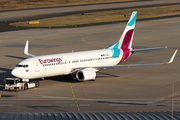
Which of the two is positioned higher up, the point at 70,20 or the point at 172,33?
the point at 70,20

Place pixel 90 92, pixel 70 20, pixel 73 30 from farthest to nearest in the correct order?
pixel 70 20, pixel 73 30, pixel 90 92

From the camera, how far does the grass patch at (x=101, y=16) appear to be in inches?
5231

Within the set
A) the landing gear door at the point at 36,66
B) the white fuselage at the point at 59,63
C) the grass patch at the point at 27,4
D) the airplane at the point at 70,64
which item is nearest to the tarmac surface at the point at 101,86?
the airplane at the point at 70,64

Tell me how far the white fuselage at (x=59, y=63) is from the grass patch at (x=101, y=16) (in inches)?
2896

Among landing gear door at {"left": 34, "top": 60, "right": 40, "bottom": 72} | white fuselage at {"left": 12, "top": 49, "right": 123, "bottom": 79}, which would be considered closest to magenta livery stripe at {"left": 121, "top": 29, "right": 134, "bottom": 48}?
white fuselage at {"left": 12, "top": 49, "right": 123, "bottom": 79}

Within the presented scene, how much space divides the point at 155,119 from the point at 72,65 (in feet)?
97.7

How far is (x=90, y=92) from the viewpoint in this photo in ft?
161

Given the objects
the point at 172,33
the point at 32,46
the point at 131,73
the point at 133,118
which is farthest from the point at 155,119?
the point at 172,33

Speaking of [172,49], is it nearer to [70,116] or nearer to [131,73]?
[131,73]

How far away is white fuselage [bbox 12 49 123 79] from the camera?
165ft

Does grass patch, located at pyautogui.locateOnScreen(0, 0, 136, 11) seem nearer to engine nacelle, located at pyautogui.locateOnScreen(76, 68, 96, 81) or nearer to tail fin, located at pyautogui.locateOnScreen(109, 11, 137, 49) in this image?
tail fin, located at pyautogui.locateOnScreen(109, 11, 137, 49)

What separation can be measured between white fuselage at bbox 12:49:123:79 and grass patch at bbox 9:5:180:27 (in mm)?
73546

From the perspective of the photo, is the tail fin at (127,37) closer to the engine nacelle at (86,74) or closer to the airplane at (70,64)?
the airplane at (70,64)

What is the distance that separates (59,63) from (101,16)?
97487 mm
